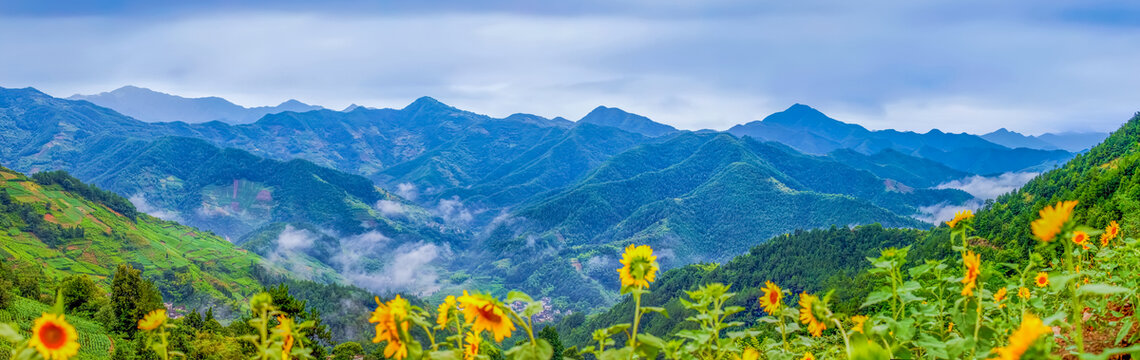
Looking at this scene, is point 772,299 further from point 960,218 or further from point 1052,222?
point 1052,222

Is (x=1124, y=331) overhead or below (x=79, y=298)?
overhead

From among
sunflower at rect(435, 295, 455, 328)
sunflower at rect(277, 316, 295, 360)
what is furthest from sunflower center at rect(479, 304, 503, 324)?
sunflower at rect(277, 316, 295, 360)

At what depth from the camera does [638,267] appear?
281cm

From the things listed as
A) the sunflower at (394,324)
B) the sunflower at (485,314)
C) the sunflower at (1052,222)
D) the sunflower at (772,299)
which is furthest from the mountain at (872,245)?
the sunflower at (394,324)

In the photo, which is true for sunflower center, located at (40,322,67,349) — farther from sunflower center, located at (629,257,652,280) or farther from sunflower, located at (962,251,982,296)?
sunflower, located at (962,251,982,296)

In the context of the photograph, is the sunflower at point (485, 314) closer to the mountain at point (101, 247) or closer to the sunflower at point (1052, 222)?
the sunflower at point (1052, 222)

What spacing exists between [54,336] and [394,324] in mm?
1639

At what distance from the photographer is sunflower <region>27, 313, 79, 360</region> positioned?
2463 mm

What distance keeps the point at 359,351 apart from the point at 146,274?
8003cm

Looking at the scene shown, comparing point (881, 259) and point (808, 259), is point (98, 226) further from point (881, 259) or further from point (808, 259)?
point (881, 259)

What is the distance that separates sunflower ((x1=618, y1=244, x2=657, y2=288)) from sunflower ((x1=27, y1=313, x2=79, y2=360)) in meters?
2.54

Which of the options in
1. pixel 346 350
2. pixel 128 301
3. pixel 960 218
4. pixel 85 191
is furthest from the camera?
pixel 85 191

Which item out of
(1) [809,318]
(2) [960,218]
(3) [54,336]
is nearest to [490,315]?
(3) [54,336]

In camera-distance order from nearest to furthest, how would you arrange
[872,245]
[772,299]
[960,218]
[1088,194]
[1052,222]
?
[1052,222] < [960,218] < [772,299] < [1088,194] < [872,245]
